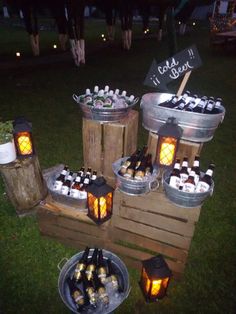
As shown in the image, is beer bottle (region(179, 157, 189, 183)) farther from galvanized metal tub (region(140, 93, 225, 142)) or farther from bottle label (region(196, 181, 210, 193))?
galvanized metal tub (region(140, 93, 225, 142))

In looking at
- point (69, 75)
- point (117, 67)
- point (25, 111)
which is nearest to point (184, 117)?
point (25, 111)

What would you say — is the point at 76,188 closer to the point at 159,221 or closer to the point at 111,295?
the point at 159,221

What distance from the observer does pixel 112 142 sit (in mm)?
4242

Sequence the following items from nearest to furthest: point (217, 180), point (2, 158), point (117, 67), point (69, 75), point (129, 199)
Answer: point (129, 199) < point (2, 158) < point (217, 180) < point (69, 75) < point (117, 67)

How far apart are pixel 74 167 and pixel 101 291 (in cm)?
309

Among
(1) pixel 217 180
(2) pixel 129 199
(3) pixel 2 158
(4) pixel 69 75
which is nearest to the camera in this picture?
(2) pixel 129 199

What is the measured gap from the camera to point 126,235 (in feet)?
11.6

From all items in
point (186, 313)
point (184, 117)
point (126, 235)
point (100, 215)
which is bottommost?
point (186, 313)

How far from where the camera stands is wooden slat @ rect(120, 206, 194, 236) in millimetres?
3080

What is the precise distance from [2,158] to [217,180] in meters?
4.25

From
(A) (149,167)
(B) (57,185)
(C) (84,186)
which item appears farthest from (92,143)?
(A) (149,167)

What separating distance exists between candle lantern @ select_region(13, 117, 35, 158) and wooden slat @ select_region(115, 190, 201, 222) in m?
1.66

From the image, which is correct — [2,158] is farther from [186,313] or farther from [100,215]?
[186,313]

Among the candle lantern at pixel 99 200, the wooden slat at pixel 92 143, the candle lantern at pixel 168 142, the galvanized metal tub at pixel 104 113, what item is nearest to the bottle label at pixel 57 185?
the candle lantern at pixel 99 200
